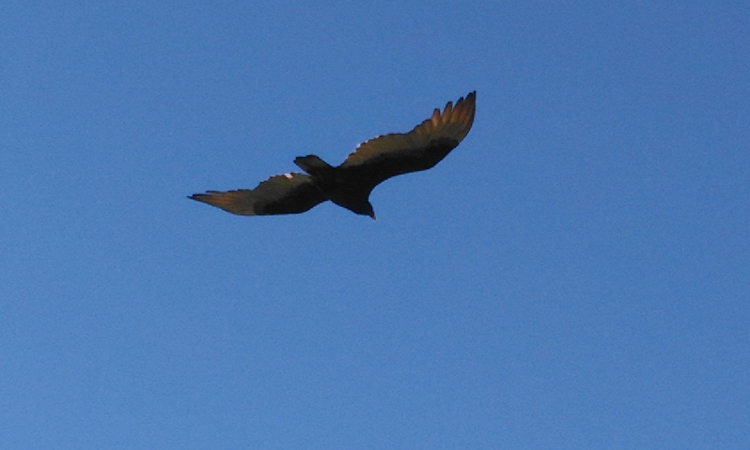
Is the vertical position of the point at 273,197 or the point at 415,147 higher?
the point at 273,197

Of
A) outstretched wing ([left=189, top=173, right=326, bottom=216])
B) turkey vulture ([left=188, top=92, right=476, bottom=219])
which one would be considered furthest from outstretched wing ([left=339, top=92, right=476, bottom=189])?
outstretched wing ([left=189, top=173, right=326, bottom=216])

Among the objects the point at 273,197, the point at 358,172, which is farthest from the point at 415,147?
the point at 273,197

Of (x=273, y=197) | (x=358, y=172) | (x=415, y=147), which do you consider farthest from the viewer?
(x=273, y=197)

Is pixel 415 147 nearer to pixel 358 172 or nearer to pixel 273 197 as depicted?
pixel 358 172

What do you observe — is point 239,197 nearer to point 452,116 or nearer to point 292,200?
point 292,200

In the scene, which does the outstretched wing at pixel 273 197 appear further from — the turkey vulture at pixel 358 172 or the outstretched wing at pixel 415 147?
the outstretched wing at pixel 415 147

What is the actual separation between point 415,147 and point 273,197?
8.88ft

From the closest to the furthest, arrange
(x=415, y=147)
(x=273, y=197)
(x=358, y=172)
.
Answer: (x=415, y=147) < (x=358, y=172) < (x=273, y=197)

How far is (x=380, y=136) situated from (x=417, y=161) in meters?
0.79

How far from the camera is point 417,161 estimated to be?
1761 cm

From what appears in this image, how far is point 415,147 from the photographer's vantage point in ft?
57.2

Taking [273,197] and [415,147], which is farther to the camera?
[273,197]

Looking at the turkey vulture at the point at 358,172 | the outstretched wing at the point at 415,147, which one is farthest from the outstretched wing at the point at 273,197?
the outstretched wing at the point at 415,147

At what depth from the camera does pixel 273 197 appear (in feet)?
62.0
